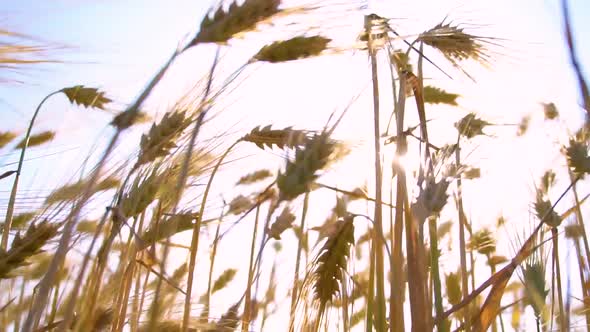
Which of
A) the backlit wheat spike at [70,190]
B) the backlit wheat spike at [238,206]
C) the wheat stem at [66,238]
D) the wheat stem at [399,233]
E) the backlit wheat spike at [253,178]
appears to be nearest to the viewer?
the wheat stem at [66,238]

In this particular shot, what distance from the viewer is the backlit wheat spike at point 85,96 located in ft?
6.77

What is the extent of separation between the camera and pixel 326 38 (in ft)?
4.89

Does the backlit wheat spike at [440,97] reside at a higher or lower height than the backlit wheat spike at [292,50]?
higher

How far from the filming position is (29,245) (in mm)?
1258

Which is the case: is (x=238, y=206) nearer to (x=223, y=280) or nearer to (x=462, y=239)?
(x=462, y=239)

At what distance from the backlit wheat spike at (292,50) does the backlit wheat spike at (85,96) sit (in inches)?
31.7

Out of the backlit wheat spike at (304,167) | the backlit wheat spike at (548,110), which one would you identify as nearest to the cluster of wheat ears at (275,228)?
the backlit wheat spike at (304,167)

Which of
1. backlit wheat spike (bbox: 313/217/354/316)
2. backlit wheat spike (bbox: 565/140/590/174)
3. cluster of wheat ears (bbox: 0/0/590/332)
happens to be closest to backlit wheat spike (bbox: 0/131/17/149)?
cluster of wheat ears (bbox: 0/0/590/332)

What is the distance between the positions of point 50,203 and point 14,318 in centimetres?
58

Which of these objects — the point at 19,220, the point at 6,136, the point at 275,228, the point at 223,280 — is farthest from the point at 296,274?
the point at 223,280

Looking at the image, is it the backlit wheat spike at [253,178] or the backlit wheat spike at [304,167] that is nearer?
the backlit wheat spike at [304,167]

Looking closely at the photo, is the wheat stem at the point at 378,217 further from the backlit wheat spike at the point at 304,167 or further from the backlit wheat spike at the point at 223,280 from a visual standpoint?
the backlit wheat spike at the point at 223,280

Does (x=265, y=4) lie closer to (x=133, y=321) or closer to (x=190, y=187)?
(x=190, y=187)

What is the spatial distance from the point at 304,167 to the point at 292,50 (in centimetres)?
48
